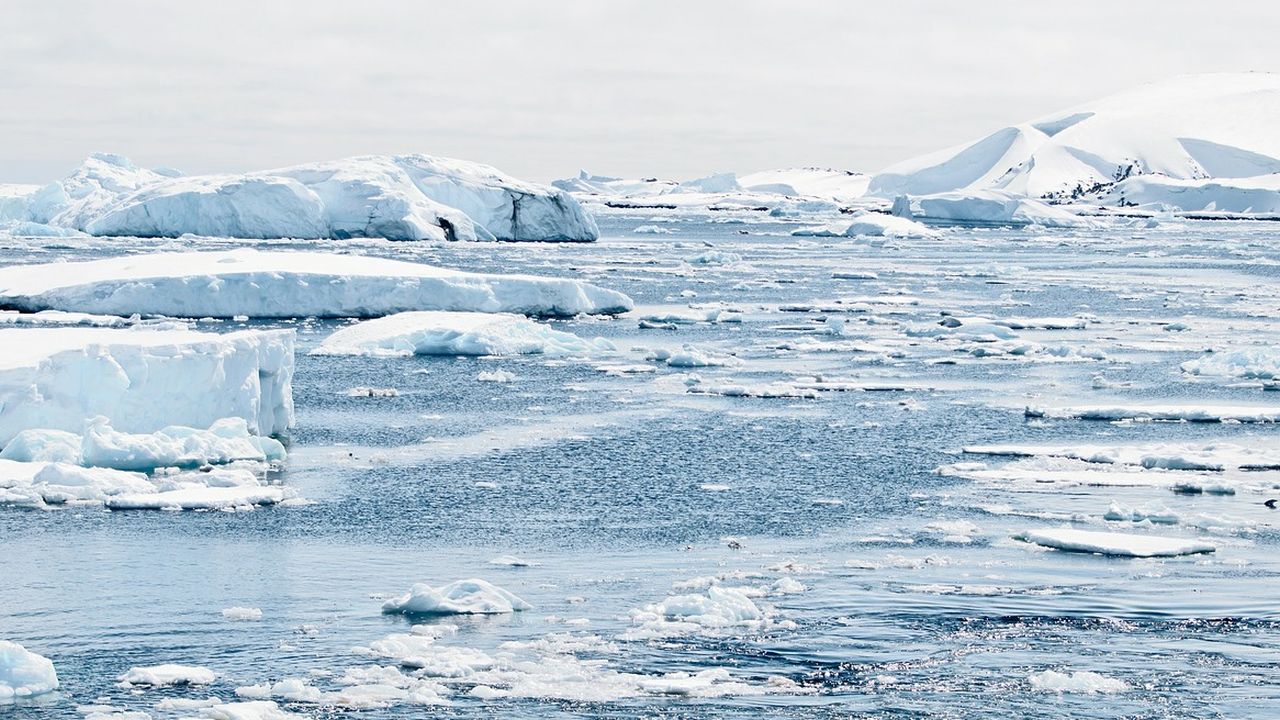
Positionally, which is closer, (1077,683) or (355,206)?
(1077,683)

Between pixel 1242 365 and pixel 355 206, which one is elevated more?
pixel 355 206

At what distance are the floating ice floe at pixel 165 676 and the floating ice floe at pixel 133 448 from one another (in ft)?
15.0

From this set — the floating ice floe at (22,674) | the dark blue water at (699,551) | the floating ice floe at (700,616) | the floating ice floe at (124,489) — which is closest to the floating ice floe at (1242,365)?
the dark blue water at (699,551)

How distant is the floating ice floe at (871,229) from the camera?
55.2 meters

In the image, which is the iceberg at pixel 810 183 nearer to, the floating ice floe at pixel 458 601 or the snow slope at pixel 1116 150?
the snow slope at pixel 1116 150

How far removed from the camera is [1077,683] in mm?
6762

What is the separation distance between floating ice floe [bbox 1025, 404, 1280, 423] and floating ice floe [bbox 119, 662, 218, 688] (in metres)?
9.51

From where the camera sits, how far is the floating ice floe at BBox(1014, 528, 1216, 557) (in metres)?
9.16

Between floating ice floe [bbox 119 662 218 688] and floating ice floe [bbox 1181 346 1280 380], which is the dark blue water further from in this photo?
floating ice floe [bbox 1181 346 1280 380]

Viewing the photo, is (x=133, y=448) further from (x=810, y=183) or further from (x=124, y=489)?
(x=810, y=183)

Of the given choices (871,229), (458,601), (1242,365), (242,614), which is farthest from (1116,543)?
(871,229)

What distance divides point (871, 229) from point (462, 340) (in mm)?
37673

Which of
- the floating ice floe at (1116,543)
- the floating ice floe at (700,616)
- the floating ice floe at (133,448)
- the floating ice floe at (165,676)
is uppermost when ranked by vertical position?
the floating ice floe at (133,448)

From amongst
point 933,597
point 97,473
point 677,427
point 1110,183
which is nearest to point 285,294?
point 677,427
